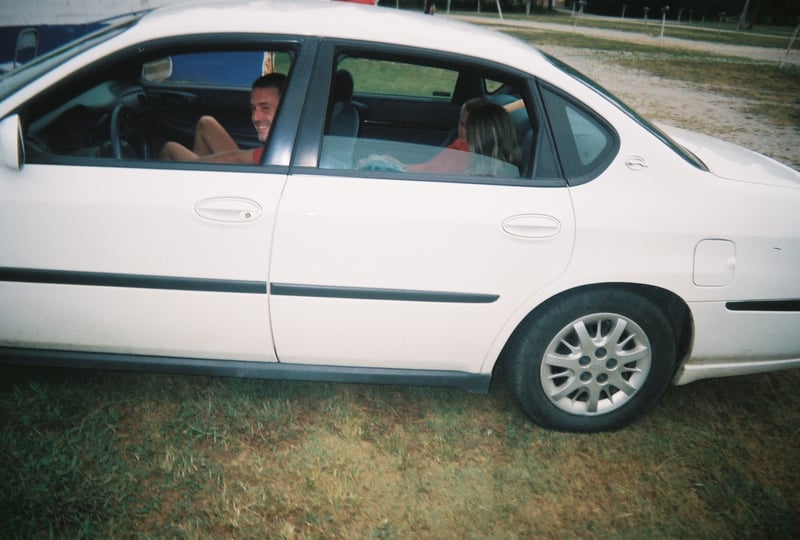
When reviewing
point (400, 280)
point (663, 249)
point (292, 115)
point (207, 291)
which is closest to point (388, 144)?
point (292, 115)

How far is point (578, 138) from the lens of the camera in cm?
215

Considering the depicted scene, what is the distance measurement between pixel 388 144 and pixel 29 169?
1.28m

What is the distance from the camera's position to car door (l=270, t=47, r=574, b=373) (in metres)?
2.05

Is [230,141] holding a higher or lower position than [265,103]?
lower

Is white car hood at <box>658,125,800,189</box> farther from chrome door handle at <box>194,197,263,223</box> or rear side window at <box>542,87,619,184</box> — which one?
chrome door handle at <box>194,197,263,223</box>

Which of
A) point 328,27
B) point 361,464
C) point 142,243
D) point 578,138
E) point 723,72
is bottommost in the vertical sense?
point 361,464

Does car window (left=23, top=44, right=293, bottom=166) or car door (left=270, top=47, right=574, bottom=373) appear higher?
car window (left=23, top=44, right=293, bottom=166)

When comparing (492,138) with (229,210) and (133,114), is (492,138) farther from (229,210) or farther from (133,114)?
(133,114)

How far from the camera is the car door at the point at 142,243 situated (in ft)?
6.69

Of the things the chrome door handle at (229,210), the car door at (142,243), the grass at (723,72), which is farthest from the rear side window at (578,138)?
the grass at (723,72)

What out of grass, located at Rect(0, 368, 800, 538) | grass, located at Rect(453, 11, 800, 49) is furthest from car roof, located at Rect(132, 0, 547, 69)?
grass, located at Rect(453, 11, 800, 49)

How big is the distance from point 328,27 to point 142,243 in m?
1.02

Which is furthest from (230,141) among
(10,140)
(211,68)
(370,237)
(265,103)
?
(211,68)

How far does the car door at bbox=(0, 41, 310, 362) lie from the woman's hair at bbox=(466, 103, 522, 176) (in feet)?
2.38
